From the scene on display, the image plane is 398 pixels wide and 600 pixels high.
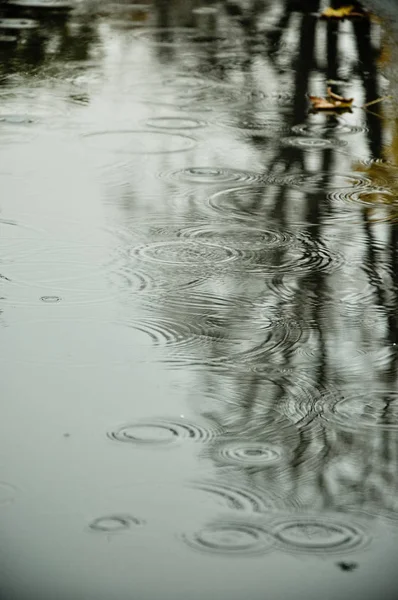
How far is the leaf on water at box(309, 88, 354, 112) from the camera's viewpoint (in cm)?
780

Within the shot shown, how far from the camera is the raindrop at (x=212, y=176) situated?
615cm

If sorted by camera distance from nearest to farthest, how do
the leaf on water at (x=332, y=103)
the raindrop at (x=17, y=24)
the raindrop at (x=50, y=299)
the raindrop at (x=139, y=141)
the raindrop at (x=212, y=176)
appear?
1. the raindrop at (x=50, y=299)
2. the raindrop at (x=212, y=176)
3. the raindrop at (x=139, y=141)
4. the leaf on water at (x=332, y=103)
5. the raindrop at (x=17, y=24)

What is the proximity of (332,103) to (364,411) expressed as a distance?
4508mm

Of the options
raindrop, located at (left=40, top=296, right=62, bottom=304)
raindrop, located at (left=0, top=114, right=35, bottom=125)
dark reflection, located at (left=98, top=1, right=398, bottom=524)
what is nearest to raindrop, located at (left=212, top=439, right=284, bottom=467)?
dark reflection, located at (left=98, top=1, right=398, bottom=524)

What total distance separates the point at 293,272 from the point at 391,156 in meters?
2.03

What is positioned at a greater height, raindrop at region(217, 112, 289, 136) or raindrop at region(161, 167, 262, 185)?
raindrop at region(217, 112, 289, 136)

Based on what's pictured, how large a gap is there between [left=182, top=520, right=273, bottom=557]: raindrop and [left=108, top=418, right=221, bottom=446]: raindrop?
1.50 feet

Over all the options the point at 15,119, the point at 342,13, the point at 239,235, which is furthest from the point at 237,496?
the point at 342,13

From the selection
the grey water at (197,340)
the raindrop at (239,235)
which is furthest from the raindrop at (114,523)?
the raindrop at (239,235)

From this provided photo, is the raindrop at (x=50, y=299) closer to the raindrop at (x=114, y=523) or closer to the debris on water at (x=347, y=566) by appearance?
the raindrop at (x=114, y=523)

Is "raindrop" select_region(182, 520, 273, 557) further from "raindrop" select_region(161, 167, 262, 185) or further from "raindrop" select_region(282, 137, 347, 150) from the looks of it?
"raindrop" select_region(282, 137, 347, 150)

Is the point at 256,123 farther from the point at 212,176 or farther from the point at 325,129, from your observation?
the point at 212,176

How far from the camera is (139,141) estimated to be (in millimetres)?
6871

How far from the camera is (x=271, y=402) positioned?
3686 mm
